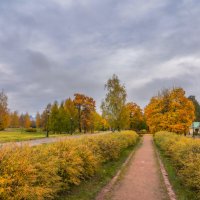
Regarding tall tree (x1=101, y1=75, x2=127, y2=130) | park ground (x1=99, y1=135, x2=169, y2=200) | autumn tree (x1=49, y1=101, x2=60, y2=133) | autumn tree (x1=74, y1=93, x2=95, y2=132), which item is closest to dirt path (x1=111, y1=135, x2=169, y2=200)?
park ground (x1=99, y1=135, x2=169, y2=200)

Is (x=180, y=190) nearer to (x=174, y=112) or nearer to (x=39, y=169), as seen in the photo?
(x=39, y=169)

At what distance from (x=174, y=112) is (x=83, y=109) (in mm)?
38500

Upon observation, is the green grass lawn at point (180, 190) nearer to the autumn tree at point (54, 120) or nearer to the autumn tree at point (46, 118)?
the autumn tree at point (46, 118)

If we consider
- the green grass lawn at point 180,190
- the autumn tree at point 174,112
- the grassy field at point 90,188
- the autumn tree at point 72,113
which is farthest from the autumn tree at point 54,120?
the green grass lawn at point 180,190

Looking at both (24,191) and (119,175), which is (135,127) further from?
(24,191)

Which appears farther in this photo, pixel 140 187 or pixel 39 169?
pixel 140 187

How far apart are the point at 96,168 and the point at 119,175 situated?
3.92ft

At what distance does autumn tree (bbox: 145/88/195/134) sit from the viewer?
106 ft

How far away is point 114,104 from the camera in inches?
1252

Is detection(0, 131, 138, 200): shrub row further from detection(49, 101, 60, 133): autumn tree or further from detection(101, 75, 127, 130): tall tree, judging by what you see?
detection(49, 101, 60, 133): autumn tree

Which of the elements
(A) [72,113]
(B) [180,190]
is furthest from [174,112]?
(A) [72,113]

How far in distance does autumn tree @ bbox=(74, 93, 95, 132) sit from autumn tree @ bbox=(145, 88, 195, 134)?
33.3 metres

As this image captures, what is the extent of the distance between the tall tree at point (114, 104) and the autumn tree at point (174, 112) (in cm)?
574

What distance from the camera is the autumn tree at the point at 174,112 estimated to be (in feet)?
106
